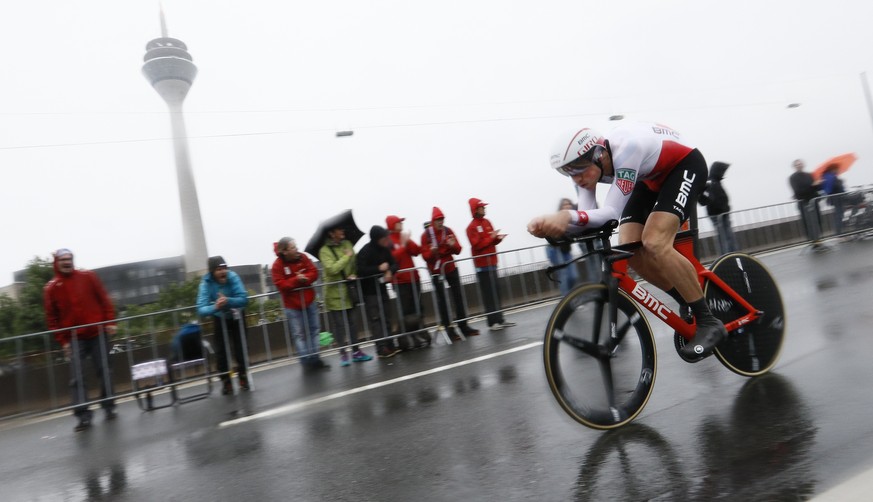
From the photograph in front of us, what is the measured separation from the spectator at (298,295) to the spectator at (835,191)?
12.1m

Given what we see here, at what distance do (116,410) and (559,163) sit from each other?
6.79m

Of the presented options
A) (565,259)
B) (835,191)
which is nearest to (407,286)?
(565,259)

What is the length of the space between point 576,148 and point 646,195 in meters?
0.96

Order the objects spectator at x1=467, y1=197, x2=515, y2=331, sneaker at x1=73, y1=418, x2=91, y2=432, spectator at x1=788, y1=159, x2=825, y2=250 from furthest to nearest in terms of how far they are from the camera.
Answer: spectator at x1=788, y1=159, x2=825, y2=250 < spectator at x1=467, y1=197, x2=515, y2=331 < sneaker at x1=73, y1=418, x2=91, y2=432

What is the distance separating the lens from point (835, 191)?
15453 millimetres

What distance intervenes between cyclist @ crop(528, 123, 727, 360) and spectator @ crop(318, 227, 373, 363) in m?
5.74

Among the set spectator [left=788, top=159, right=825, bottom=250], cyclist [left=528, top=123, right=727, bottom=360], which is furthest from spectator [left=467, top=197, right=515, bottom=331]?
spectator [left=788, top=159, right=825, bottom=250]

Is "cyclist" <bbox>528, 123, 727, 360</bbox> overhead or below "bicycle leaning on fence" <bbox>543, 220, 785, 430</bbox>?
overhead

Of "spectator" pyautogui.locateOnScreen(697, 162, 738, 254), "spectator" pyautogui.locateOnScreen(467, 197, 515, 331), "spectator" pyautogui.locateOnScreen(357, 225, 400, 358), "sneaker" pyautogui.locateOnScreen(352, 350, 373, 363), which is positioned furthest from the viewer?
"spectator" pyautogui.locateOnScreen(697, 162, 738, 254)

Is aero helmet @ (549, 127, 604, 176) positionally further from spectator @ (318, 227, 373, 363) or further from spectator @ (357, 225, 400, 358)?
spectator @ (357, 225, 400, 358)

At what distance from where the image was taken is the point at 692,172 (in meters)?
4.04

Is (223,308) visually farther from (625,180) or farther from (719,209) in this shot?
(719,209)

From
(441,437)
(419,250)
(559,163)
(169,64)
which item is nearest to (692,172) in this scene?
(559,163)

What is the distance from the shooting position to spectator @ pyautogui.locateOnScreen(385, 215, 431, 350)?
31.6 feet
